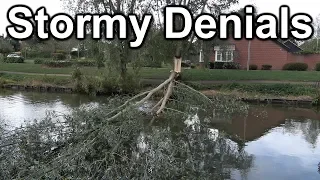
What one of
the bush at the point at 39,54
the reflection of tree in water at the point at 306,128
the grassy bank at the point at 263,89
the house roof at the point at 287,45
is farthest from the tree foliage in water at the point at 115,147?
the bush at the point at 39,54

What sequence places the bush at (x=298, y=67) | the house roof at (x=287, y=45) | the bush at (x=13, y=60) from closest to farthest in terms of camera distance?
the bush at (x=298, y=67) → the house roof at (x=287, y=45) → the bush at (x=13, y=60)

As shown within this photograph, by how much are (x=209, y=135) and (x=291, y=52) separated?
A: 1173 inches

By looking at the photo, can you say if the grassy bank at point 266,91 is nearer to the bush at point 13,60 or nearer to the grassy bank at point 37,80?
the grassy bank at point 37,80

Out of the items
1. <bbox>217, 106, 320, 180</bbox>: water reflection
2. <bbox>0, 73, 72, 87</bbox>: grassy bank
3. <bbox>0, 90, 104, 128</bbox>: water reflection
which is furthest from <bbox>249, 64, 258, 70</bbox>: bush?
<bbox>0, 90, 104, 128</bbox>: water reflection

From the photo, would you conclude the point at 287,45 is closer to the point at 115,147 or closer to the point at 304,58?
the point at 304,58

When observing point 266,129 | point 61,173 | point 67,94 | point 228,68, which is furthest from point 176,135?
point 228,68

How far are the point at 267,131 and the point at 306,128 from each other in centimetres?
173

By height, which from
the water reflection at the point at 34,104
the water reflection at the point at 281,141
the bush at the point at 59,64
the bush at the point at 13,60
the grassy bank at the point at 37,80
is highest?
the bush at the point at 13,60

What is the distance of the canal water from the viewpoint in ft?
26.6

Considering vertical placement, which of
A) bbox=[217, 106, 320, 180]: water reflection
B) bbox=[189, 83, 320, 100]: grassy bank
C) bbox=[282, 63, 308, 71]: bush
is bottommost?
bbox=[217, 106, 320, 180]: water reflection

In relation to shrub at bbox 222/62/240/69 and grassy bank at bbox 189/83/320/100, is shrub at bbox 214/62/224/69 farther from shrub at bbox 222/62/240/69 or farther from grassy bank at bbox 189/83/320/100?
grassy bank at bbox 189/83/320/100

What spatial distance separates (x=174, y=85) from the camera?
22.7 feet

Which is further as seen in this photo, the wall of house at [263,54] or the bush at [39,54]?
the bush at [39,54]

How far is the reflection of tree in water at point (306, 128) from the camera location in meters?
11.6
